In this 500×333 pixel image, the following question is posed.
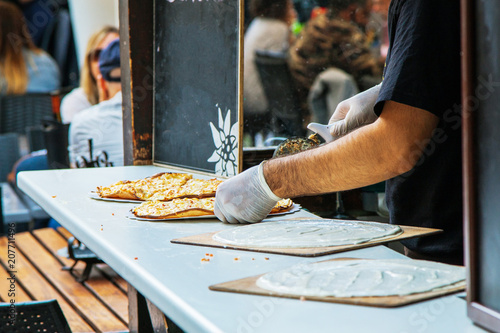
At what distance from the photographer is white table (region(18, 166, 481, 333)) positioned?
888mm

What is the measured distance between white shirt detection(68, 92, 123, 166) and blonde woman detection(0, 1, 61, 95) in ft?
6.93

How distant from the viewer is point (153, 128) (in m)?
2.84

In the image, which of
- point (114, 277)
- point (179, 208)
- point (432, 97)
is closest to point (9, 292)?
point (114, 277)

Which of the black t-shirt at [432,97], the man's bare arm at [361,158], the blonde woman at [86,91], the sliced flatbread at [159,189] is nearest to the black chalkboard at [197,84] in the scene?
the sliced flatbread at [159,189]

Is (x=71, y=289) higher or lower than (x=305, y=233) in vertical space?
lower

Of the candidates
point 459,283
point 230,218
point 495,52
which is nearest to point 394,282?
point 459,283

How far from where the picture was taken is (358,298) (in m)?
0.97

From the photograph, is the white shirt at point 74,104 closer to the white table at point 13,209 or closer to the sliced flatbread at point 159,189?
the white table at point 13,209

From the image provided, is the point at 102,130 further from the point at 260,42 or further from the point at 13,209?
the point at 13,209

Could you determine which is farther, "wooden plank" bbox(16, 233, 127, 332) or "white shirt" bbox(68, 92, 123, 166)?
"white shirt" bbox(68, 92, 123, 166)

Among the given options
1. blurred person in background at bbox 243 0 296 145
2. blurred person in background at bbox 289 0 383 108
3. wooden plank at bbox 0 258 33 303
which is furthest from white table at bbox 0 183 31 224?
blurred person in background at bbox 289 0 383 108

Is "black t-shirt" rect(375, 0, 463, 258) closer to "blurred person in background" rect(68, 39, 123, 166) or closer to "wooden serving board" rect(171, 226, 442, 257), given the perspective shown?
"wooden serving board" rect(171, 226, 442, 257)

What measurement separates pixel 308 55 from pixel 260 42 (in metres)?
0.41

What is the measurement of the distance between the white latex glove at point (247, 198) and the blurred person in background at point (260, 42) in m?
1.35
